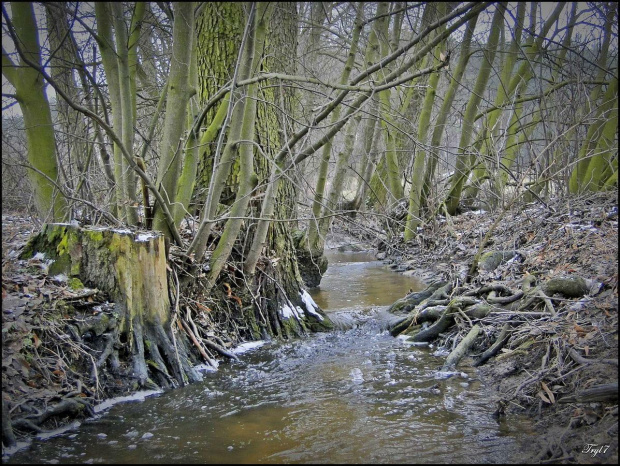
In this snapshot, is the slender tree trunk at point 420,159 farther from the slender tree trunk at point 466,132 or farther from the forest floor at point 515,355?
the forest floor at point 515,355

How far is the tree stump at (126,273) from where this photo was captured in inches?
193

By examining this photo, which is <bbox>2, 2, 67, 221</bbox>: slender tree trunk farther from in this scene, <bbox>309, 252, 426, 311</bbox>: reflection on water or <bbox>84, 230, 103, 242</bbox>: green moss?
<bbox>309, 252, 426, 311</bbox>: reflection on water

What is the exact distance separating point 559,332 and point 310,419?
232 cm

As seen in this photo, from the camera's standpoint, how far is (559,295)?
17.6 feet

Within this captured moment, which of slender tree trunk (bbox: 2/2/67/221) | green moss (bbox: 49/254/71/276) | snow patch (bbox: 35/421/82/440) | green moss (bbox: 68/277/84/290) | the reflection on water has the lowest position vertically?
snow patch (bbox: 35/421/82/440)

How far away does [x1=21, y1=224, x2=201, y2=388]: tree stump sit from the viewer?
4.89 m

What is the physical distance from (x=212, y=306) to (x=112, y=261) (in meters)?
1.85

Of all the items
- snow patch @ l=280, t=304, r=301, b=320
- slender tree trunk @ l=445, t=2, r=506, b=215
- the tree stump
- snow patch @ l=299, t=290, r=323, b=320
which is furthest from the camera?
slender tree trunk @ l=445, t=2, r=506, b=215

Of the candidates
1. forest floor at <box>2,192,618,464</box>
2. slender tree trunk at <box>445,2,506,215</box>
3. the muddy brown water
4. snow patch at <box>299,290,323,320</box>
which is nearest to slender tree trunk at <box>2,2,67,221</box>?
forest floor at <box>2,192,618,464</box>

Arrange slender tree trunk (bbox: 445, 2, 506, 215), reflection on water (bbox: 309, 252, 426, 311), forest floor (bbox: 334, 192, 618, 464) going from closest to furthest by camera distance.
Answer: forest floor (bbox: 334, 192, 618, 464) → reflection on water (bbox: 309, 252, 426, 311) → slender tree trunk (bbox: 445, 2, 506, 215)

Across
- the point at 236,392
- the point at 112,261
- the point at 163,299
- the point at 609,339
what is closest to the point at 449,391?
the point at 609,339

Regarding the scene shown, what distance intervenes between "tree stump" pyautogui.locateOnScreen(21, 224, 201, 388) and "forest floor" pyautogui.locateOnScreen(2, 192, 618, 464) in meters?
0.15

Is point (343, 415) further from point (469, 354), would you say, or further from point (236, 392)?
point (469, 354)

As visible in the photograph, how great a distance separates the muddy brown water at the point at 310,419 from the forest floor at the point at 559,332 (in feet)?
0.79
